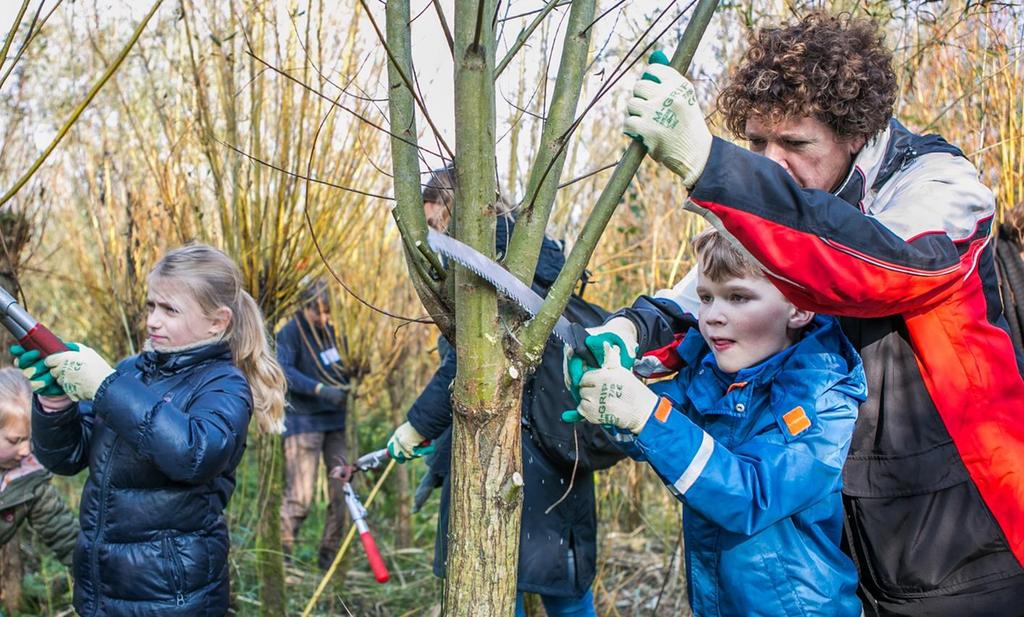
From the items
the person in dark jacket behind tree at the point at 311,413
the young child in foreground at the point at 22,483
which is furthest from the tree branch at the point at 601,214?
the person in dark jacket behind tree at the point at 311,413

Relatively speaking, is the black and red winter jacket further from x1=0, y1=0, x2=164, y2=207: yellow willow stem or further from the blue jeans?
the blue jeans

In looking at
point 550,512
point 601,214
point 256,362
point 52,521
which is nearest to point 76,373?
point 256,362

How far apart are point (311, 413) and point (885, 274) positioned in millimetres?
4622

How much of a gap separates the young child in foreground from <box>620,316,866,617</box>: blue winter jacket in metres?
2.08

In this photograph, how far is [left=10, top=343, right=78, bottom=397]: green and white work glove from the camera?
2.27 meters

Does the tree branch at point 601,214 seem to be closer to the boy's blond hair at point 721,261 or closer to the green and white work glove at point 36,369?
the boy's blond hair at point 721,261

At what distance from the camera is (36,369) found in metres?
2.30

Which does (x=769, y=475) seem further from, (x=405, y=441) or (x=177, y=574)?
(x=405, y=441)

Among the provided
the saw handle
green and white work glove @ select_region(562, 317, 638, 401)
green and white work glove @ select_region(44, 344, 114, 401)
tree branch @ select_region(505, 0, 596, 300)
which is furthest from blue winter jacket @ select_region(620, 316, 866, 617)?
the saw handle

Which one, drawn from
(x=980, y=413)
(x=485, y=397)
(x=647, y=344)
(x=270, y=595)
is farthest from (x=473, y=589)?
(x=270, y=595)

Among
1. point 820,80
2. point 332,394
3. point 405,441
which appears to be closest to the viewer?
point 820,80

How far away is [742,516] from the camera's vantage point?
5.16ft

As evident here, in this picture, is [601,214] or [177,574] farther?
[177,574]

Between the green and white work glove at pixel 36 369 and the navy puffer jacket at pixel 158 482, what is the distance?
0.30 ft
